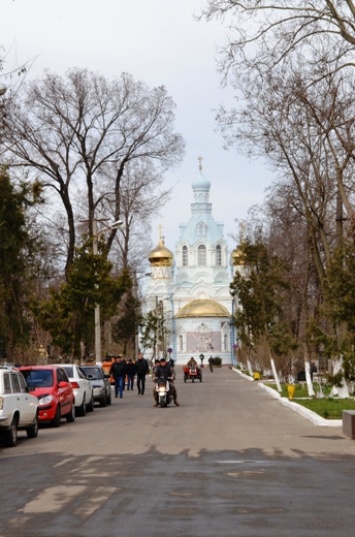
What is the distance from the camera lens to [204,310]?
506 ft

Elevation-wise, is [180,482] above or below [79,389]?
below

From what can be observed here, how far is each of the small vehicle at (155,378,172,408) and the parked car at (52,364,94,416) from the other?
2211 millimetres

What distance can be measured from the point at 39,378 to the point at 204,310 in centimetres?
12501

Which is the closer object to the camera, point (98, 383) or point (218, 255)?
point (98, 383)

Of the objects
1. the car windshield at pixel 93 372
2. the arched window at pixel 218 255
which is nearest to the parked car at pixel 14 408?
the car windshield at pixel 93 372

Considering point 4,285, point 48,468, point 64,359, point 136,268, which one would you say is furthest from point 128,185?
point 48,468

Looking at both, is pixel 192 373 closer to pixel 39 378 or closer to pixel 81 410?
pixel 81 410

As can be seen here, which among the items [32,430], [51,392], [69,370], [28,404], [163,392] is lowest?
[32,430]

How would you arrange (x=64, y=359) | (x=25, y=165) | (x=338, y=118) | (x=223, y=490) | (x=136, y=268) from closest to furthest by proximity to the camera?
(x=223, y=490) < (x=338, y=118) < (x=25, y=165) < (x=64, y=359) < (x=136, y=268)

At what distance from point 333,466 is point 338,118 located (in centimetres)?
1802

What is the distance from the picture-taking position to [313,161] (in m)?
37.6

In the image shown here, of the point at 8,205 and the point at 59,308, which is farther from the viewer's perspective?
the point at 59,308

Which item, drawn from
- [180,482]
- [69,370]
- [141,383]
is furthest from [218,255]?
[180,482]

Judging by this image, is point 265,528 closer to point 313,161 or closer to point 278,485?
point 278,485
